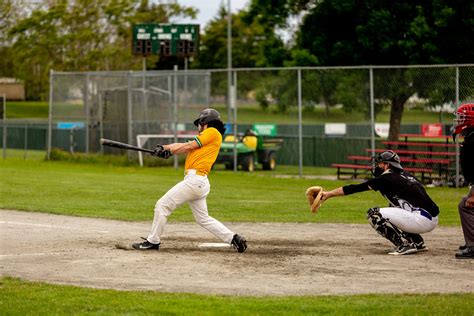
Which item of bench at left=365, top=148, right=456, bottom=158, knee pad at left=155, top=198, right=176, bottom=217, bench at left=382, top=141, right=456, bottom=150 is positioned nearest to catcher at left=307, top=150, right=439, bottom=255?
knee pad at left=155, top=198, right=176, bottom=217

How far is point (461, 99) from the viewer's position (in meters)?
26.5

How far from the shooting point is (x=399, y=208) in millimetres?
13594

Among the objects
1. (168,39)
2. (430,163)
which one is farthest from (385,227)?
(168,39)

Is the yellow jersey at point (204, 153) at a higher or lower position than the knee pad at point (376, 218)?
higher

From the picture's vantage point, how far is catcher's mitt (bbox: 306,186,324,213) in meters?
13.4

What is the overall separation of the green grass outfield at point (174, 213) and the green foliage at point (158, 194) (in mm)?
20

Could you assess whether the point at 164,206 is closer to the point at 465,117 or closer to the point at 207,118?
the point at 207,118

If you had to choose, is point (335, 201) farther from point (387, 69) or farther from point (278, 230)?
point (387, 69)

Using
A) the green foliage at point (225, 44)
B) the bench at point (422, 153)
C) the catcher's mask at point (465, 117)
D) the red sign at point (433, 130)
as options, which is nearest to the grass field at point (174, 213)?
the red sign at point (433, 130)

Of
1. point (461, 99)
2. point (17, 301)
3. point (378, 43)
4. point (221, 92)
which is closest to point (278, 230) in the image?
point (17, 301)

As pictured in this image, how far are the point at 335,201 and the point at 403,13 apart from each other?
13.7 m

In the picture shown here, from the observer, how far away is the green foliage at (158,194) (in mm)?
19062

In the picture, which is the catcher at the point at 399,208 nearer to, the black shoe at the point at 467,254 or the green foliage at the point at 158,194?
the black shoe at the point at 467,254

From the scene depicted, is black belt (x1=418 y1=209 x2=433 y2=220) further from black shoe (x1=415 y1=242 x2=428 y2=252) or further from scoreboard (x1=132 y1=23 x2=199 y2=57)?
scoreboard (x1=132 y1=23 x2=199 y2=57)
